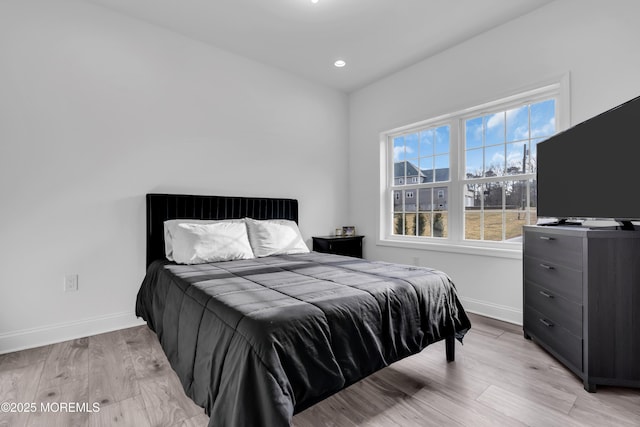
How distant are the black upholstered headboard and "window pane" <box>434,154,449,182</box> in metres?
1.83

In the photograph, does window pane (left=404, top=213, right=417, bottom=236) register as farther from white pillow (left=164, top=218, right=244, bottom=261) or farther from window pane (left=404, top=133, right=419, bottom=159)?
white pillow (left=164, top=218, right=244, bottom=261)

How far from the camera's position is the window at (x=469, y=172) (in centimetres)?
288

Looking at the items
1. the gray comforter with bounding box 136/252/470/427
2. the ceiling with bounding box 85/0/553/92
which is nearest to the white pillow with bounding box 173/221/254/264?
the gray comforter with bounding box 136/252/470/427

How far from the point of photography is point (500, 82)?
9.55 feet

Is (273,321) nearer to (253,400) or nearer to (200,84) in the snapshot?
(253,400)

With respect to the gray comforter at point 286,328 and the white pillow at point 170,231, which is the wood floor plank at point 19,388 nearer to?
the gray comforter at point 286,328

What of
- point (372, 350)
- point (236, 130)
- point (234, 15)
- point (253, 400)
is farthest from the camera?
point (236, 130)

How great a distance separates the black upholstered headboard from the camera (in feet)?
9.21

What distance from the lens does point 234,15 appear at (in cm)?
273

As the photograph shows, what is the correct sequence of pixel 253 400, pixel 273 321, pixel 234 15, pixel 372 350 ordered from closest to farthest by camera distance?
pixel 253 400 < pixel 273 321 < pixel 372 350 < pixel 234 15

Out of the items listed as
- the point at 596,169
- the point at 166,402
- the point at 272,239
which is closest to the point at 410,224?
the point at 272,239

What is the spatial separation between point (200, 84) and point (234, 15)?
777 mm

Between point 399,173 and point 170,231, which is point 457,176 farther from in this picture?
point 170,231

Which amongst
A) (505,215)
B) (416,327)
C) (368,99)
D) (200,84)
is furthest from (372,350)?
(368,99)
